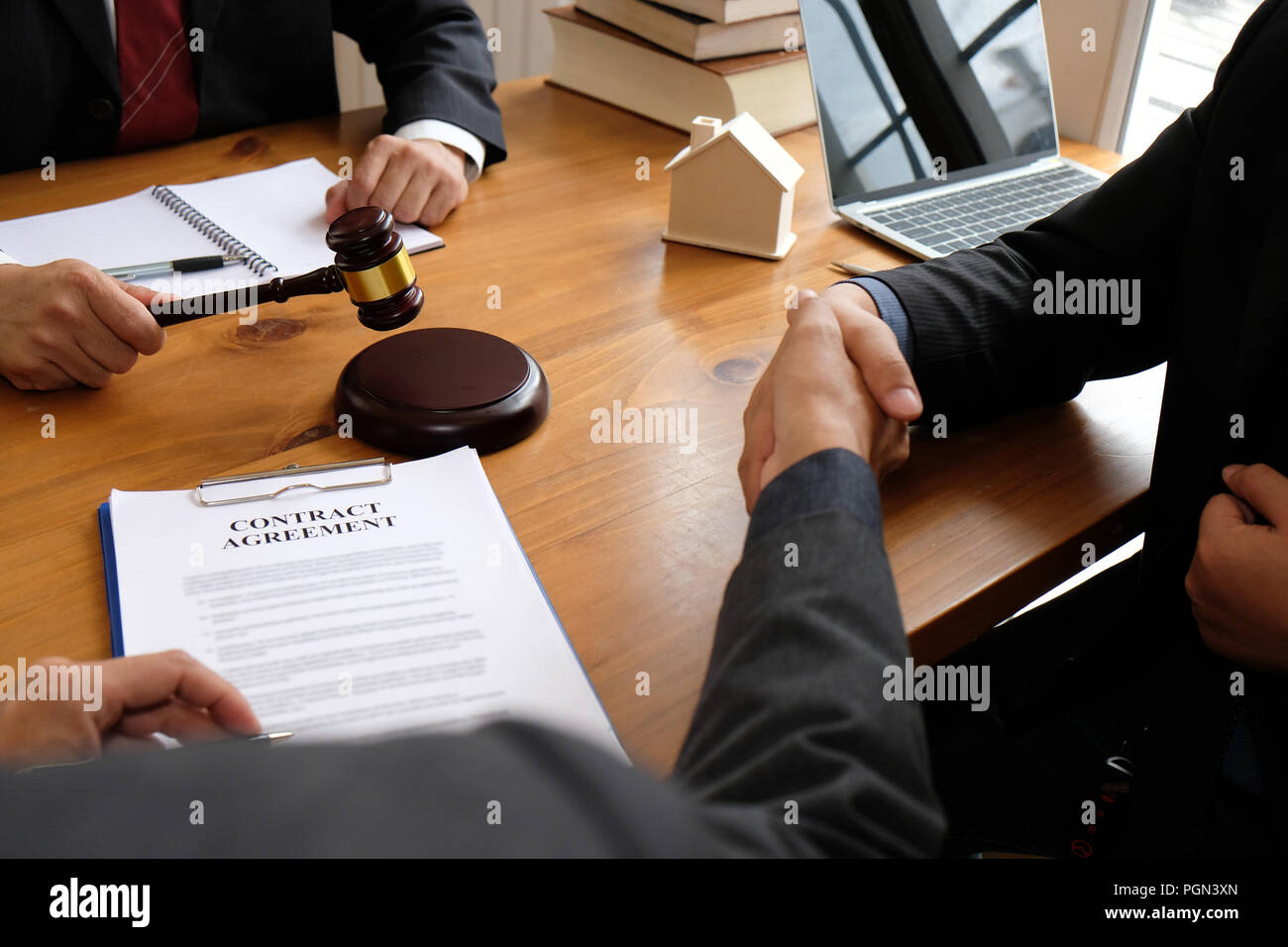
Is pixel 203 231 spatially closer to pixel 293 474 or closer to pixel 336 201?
pixel 336 201

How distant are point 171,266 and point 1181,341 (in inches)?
40.5

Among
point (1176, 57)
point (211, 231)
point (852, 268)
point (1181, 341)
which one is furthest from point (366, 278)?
point (1176, 57)

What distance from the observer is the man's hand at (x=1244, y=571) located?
2.64 feet

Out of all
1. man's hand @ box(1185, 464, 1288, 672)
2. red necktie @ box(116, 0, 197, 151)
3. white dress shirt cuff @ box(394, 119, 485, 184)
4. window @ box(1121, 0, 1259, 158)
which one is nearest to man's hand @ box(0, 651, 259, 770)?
man's hand @ box(1185, 464, 1288, 672)

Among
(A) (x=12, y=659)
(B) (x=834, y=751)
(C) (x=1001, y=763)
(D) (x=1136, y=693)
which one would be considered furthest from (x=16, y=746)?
(D) (x=1136, y=693)

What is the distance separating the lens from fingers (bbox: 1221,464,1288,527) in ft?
2.69

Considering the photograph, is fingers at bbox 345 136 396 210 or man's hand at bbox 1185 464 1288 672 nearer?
man's hand at bbox 1185 464 1288 672

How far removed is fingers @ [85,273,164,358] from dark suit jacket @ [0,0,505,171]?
61 centimetres

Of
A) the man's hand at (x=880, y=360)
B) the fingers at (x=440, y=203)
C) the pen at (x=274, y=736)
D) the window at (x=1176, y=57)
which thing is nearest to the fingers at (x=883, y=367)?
the man's hand at (x=880, y=360)

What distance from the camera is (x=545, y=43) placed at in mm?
2963

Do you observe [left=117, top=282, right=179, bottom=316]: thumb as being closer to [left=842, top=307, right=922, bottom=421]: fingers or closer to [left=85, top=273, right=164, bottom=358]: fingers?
[left=85, top=273, right=164, bottom=358]: fingers

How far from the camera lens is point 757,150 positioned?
1.23 m

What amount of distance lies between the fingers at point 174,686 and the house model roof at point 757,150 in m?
0.85

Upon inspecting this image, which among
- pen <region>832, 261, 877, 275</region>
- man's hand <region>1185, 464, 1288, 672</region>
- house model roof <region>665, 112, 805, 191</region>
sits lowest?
man's hand <region>1185, 464, 1288, 672</region>
